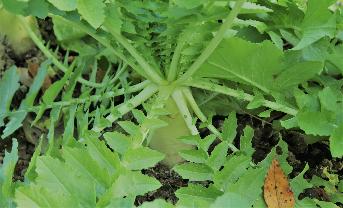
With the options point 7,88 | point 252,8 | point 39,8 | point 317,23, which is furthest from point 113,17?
point 7,88

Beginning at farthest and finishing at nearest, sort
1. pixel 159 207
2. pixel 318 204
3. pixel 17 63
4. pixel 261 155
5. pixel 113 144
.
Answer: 1. pixel 17 63
2. pixel 261 155
3. pixel 318 204
4. pixel 113 144
5. pixel 159 207

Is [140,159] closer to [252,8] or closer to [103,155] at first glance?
[103,155]

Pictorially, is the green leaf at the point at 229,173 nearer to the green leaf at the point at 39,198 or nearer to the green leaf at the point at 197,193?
the green leaf at the point at 197,193

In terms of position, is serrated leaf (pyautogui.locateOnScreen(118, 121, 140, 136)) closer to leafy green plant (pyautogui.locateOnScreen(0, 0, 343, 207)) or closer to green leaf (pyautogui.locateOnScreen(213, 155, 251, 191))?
leafy green plant (pyautogui.locateOnScreen(0, 0, 343, 207))

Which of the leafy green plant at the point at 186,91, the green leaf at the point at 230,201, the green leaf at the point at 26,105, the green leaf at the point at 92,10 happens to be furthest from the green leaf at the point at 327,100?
the green leaf at the point at 26,105

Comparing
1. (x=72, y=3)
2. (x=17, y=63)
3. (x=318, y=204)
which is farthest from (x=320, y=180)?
(x=17, y=63)

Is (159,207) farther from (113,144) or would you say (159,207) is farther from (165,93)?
(165,93)

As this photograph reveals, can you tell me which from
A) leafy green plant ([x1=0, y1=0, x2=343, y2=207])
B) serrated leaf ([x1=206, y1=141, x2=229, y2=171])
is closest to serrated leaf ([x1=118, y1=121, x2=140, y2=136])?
leafy green plant ([x1=0, y1=0, x2=343, y2=207])
